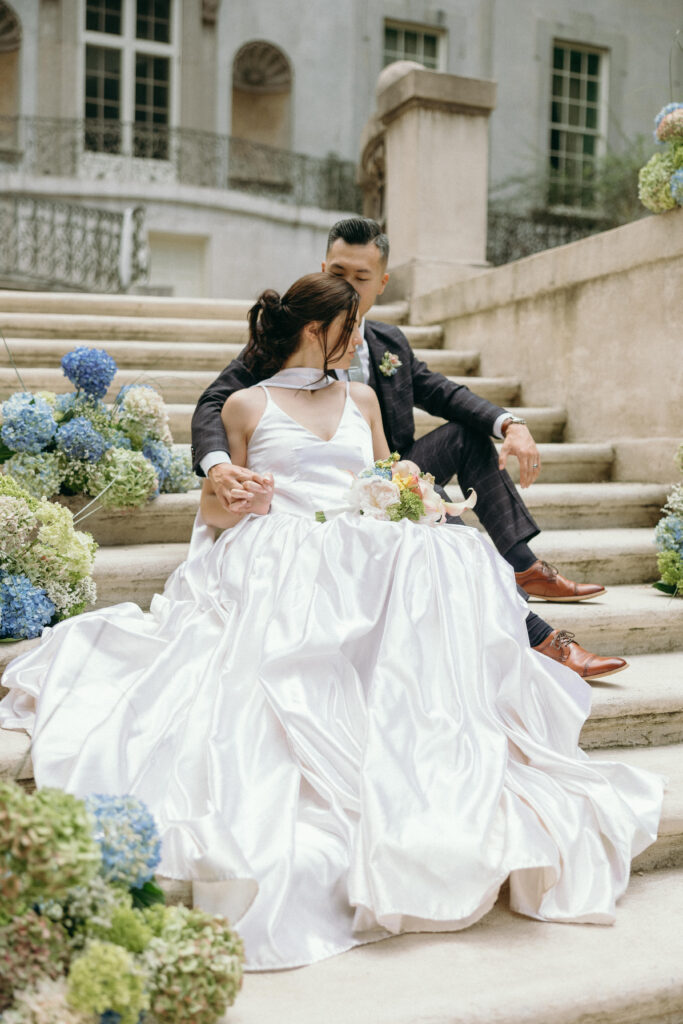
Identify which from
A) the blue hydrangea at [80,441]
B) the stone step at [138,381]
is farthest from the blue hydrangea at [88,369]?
the stone step at [138,381]

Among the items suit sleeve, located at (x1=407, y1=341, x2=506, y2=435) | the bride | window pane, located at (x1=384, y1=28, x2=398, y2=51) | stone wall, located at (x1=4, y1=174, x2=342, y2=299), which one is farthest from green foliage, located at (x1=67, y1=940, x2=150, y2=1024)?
window pane, located at (x1=384, y1=28, x2=398, y2=51)

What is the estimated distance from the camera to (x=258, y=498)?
2.93m

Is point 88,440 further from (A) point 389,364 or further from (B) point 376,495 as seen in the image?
(B) point 376,495

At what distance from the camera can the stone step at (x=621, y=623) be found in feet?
11.1

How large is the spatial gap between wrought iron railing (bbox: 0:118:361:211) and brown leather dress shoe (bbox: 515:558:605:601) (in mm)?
11874

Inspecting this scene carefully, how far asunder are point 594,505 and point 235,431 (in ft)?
6.23

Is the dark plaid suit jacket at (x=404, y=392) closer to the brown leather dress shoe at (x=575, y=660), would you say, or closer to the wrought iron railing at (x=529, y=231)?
the brown leather dress shoe at (x=575, y=660)

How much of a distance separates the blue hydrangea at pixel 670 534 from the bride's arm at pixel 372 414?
47.9 inches

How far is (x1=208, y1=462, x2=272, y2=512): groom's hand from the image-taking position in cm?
282

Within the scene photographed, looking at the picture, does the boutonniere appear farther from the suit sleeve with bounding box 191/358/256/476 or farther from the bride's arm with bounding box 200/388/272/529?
the bride's arm with bounding box 200/388/272/529

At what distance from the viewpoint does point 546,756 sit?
241 cm

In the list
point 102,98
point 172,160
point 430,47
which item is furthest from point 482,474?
point 430,47

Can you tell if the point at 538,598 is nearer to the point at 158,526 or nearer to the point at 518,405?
the point at 158,526

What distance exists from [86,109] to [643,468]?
486 inches
